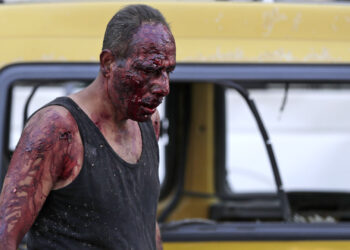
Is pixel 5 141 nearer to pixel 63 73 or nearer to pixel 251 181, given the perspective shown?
pixel 63 73

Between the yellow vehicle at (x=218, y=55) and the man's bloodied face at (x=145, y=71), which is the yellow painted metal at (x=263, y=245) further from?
the man's bloodied face at (x=145, y=71)

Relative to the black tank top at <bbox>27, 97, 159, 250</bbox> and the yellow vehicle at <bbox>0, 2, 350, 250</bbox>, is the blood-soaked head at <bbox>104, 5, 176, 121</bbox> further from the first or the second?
the yellow vehicle at <bbox>0, 2, 350, 250</bbox>

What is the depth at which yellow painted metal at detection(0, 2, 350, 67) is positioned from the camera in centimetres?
304

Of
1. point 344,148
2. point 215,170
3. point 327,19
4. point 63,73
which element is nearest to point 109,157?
point 63,73

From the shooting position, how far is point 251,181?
16.2ft

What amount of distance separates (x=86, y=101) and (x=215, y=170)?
8.60ft

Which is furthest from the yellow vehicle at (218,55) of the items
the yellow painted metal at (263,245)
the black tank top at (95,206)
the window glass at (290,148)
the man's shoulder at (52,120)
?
the window glass at (290,148)

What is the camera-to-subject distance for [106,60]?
6.73ft

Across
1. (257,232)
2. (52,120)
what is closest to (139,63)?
(52,120)

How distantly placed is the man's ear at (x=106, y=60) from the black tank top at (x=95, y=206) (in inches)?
5.3

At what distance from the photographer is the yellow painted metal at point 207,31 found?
3035mm

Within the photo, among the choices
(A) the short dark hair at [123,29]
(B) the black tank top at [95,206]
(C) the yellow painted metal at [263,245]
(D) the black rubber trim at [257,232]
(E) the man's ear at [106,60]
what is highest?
(A) the short dark hair at [123,29]

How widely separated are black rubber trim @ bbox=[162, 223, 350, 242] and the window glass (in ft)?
4.66

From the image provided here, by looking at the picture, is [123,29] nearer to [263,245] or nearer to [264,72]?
[264,72]
